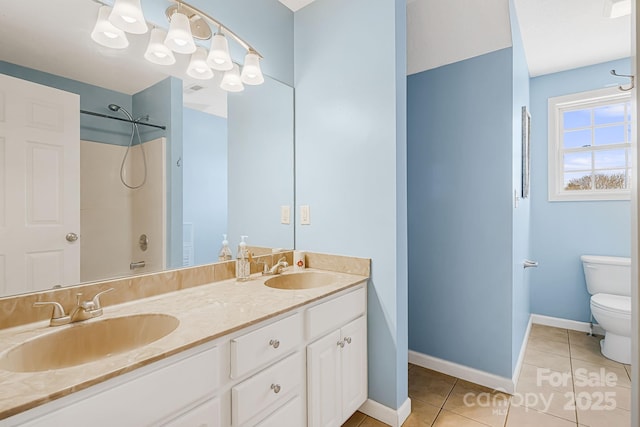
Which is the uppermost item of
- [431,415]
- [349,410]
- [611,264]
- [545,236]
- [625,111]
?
[625,111]

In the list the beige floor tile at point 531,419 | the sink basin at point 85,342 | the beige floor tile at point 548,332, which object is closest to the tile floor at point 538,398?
the beige floor tile at point 531,419

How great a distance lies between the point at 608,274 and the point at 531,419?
177 centimetres

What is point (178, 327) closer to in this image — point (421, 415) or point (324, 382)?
point (324, 382)

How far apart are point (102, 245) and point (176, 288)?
366mm

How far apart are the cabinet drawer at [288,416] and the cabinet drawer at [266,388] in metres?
0.04

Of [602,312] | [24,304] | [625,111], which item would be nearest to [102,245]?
[24,304]

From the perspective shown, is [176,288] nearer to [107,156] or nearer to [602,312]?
[107,156]

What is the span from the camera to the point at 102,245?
1.28m

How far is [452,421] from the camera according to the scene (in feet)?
5.75

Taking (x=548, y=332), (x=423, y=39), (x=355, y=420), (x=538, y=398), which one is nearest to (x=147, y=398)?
(x=355, y=420)

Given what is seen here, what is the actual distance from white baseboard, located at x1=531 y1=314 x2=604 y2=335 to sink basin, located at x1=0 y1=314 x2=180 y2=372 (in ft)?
11.8

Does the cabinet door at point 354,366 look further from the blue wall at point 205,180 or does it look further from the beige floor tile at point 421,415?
the blue wall at point 205,180

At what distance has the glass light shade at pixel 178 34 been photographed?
137 centimetres

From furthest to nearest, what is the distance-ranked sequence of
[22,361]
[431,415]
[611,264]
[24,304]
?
[611,264], [431,415], [24,304], [22,361]
